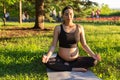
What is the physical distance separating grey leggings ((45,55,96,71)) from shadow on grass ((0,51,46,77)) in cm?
30

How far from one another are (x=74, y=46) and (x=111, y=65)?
4.80 ft

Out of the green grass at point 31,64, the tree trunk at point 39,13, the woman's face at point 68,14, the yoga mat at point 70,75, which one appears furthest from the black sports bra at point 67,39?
the tree trunk at point 39,13

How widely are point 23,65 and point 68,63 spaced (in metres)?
1.41

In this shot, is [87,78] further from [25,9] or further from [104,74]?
[25,9]

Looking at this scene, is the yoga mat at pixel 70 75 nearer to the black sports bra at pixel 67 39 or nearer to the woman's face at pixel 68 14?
the black sports bra at pixel 67 39

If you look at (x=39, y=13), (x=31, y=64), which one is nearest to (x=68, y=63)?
(x=31, y=64)

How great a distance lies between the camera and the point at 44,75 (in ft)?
27.1

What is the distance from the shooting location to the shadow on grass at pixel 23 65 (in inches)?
339

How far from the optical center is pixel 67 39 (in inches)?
330

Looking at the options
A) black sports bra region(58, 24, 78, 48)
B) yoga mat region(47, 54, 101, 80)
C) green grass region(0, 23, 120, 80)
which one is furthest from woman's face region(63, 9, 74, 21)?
green grass region(0, 23, 120, 80)

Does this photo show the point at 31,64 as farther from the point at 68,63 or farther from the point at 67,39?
the point at 67,39

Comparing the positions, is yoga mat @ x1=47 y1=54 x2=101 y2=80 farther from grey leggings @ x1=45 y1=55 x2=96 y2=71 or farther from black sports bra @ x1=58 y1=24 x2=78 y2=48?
black sports bra @ x1=58 y1=24 x2=78 y2=48

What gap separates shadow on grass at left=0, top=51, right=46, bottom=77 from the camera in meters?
8.62

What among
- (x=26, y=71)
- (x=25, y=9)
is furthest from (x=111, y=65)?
(x=25, y=9)
